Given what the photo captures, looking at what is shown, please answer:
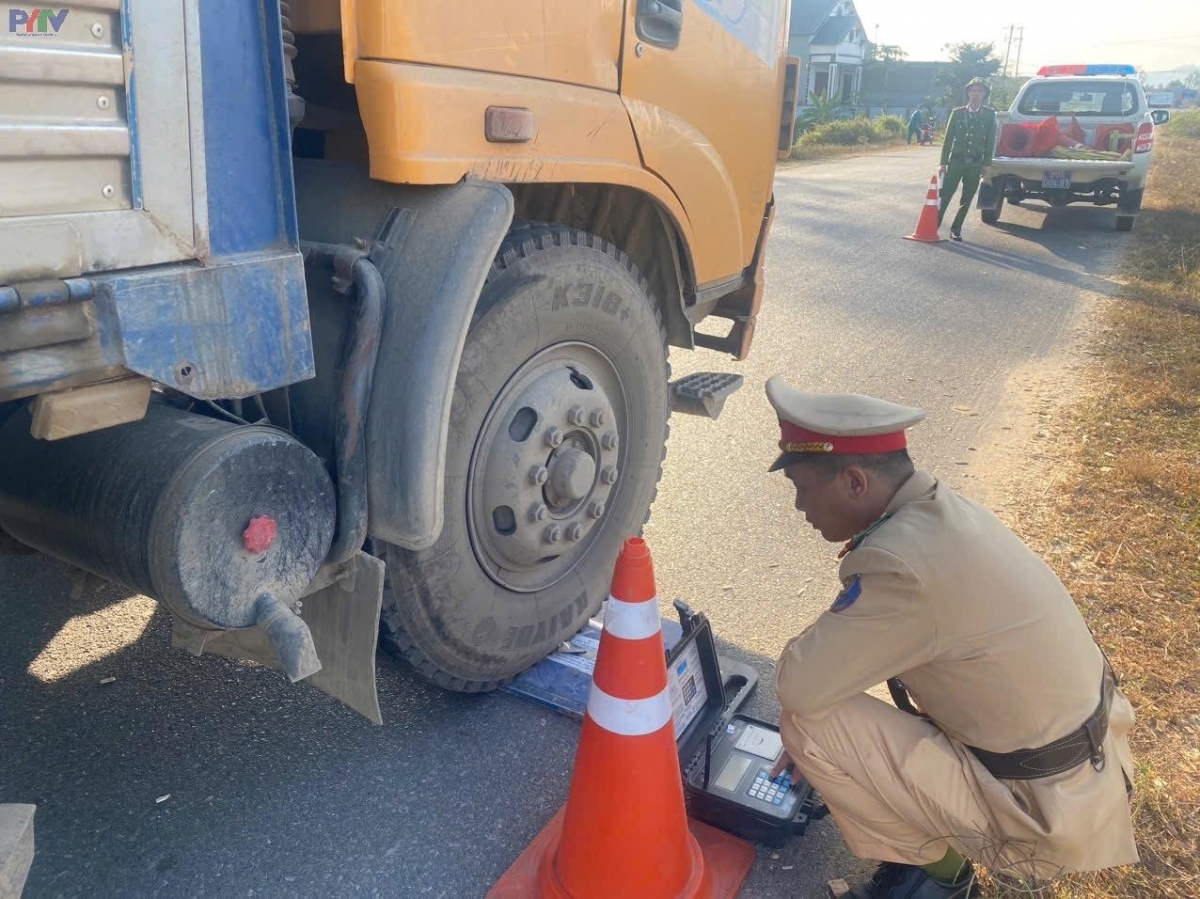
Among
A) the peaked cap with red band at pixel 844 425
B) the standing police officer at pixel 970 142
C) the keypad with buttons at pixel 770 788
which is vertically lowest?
the keypad with buttons at pixel 770 788

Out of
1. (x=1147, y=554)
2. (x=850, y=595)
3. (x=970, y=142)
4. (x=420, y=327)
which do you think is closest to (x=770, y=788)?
(x=850, y=595)

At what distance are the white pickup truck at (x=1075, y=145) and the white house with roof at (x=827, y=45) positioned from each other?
43.0 metres

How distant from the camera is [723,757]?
2.52 meters

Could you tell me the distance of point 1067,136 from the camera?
1259 centimetres

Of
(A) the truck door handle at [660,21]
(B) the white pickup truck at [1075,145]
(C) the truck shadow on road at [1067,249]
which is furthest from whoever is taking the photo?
(B) the white pickup truck at [1075,145]

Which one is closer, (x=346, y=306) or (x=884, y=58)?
(x=346, y=306)

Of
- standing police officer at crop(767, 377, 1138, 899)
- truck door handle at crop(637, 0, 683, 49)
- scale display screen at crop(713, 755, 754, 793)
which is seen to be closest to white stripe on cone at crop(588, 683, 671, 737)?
standing police officer at crop(767, 377, 1138, 899)

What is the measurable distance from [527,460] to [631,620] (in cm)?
55

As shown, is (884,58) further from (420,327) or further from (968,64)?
(420,327)

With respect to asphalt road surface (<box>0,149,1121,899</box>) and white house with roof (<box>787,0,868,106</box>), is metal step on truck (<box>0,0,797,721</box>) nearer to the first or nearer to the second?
asphalt road surface (<box>0,149,1121,899</box>)

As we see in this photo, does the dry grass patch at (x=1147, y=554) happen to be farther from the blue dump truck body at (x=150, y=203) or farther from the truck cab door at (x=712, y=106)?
the blue dump truck body at (x=150, y=203)

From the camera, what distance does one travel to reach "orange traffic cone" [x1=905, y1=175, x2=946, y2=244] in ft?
37.0

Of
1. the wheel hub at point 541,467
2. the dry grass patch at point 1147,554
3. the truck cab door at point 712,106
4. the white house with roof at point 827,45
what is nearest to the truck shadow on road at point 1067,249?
the dry grass patch at point 1147,554

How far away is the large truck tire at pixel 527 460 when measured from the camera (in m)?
2.31
